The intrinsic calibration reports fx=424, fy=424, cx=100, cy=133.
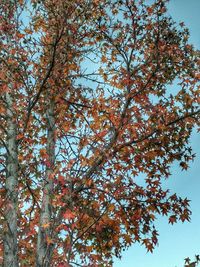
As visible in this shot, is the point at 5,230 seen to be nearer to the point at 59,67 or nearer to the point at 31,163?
the point at 31,163

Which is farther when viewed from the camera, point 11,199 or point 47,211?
point 11,199

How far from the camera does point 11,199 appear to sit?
11461 millimetres

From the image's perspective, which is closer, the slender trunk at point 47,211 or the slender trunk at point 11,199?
the slender trunk at point 47,211

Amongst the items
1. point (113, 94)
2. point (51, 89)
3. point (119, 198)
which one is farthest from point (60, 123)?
point (119, 198)

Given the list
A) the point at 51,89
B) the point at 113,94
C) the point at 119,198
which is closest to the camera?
the point at 119,198

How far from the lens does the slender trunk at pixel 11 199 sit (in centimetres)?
1062

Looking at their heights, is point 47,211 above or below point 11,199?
below

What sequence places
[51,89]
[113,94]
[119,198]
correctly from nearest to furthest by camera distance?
[119,198] → [113,94] → [51,89]

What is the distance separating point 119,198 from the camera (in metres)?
10.9

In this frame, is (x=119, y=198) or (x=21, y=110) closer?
(x=119, y=198)

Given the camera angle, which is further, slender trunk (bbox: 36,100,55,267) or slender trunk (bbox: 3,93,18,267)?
slender trunk (bbox: 3,93,18,267)

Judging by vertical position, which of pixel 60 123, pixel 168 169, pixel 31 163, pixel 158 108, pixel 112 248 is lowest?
pixel 112 248

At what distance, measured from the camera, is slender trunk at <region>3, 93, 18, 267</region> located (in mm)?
10625

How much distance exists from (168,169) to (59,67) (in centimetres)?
428
